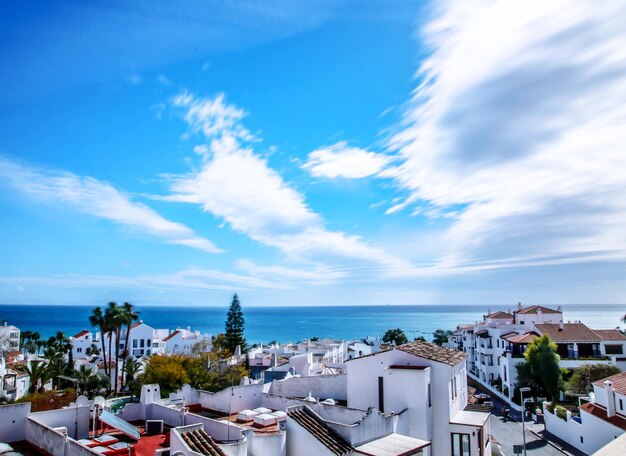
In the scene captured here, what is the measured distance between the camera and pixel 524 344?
167 feet

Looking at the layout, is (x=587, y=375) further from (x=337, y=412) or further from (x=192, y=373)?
(x=192, y=373)

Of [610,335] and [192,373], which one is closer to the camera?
[192,373]

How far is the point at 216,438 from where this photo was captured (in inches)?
618

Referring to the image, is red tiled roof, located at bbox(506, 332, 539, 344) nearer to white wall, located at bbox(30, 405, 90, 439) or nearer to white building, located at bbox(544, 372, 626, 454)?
white building, located at bbox(544, 372, 626, 454)

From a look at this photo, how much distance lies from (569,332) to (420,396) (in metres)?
40.2

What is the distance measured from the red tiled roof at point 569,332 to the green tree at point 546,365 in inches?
223

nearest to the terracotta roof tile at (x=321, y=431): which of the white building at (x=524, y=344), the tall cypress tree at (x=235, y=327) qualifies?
the white building at (x=524, y=344)

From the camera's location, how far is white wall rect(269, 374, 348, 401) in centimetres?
2462

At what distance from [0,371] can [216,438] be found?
132 feet

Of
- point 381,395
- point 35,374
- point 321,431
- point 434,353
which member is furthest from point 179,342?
point 321,431

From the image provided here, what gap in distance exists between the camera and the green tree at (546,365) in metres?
44.1

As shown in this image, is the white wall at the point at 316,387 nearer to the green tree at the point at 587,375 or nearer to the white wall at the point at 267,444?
the white wall at the point at 267,444

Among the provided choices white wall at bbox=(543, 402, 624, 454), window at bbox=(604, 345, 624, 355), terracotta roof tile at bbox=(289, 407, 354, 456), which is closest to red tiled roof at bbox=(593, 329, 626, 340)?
window at bbox=(604, 345, 624, 355)

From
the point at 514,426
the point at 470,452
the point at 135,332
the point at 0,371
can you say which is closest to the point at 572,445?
the point at 514,426
